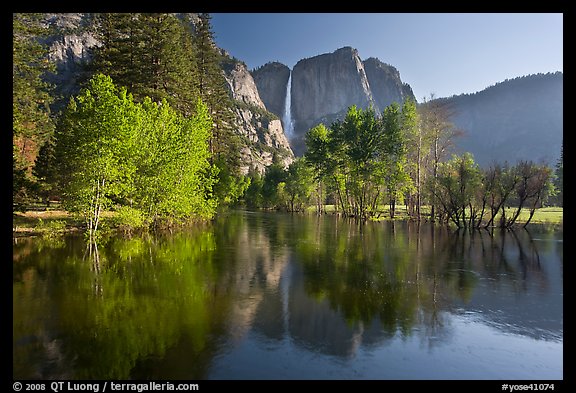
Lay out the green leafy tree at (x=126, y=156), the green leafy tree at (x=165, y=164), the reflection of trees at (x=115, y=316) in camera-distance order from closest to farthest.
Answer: the reflection of trees at (x=115, y=316)
the green leafy tree at (x=126, y=156)
the green leafy tree at (x=165, y=164)

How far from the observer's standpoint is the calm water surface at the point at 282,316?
915cm

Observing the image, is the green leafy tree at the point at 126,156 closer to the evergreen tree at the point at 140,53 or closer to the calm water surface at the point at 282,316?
the calm water surface at the point at 282,316

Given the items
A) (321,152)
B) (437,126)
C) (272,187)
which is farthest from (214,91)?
(272,187)

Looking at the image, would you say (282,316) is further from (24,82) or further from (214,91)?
(214,91)

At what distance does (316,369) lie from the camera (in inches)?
353

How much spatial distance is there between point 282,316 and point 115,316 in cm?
601

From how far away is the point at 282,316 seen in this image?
1281 centimetres

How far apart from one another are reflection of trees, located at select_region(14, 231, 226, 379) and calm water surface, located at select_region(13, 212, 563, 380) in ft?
0.17

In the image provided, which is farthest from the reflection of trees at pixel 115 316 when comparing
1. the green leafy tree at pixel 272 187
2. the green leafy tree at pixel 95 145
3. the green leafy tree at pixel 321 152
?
the green leafy tree at pixel 272 187

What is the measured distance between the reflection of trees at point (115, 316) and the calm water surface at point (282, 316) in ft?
0.17

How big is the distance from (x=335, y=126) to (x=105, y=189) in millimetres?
47063

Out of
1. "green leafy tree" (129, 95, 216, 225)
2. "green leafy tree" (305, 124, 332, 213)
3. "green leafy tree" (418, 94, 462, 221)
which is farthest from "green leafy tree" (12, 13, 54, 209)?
"green leafy tree" (418, 94, 462, 221)

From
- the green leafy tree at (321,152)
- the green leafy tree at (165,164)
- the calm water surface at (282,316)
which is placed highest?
the green leafy tree at (321,152)
